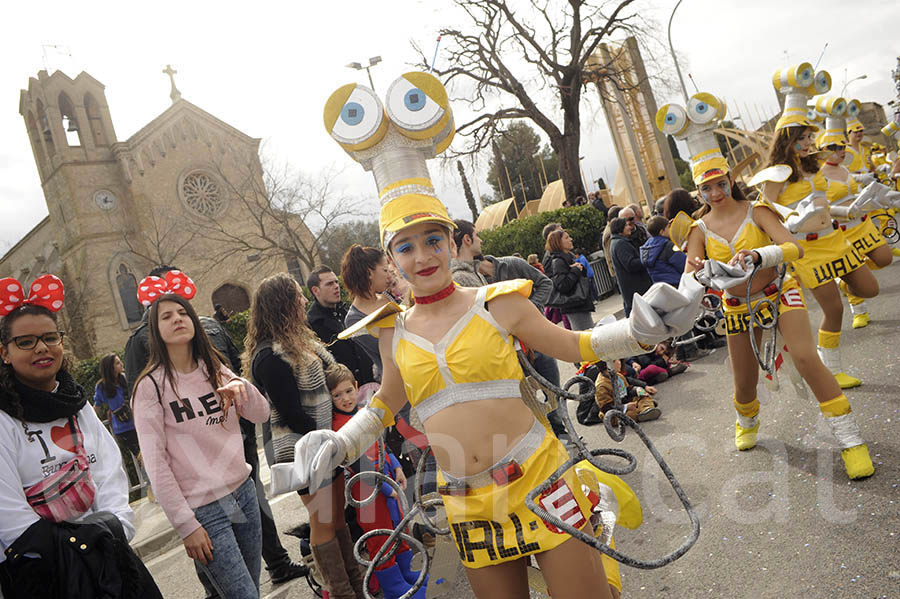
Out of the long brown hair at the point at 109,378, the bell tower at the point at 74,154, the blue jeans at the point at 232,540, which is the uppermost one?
the bell tower at the point at 74,154

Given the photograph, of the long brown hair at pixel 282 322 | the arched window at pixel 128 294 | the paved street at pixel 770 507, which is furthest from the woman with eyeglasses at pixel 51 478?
the arched window at pixel 128 294

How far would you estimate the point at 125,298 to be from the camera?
1180 inches

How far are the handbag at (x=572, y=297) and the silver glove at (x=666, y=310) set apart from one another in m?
5.01

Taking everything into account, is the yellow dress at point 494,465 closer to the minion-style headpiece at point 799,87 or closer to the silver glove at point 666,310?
the silver glove at point 666,310

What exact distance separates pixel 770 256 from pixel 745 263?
0.23 meters

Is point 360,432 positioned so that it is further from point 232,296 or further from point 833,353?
point 232,296

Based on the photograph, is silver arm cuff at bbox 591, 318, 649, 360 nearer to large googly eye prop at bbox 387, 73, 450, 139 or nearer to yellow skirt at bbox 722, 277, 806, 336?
large googly eye prop at bbox 387, 73, 450, 139

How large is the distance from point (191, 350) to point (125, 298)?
29.9 meters

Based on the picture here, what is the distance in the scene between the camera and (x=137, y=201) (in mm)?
29812

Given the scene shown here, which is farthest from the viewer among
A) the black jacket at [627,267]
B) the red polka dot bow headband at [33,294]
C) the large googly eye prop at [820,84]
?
the black jacket at [627,267]

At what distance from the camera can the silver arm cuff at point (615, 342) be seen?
209cm

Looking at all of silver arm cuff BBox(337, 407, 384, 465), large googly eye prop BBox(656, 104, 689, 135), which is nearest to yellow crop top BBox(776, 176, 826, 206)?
large googly eye prop BBox(656, 104, 689, 135)

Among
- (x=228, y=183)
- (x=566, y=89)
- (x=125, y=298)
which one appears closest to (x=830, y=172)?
(x=566, y=89)

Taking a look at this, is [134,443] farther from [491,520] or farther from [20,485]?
[491,520]
